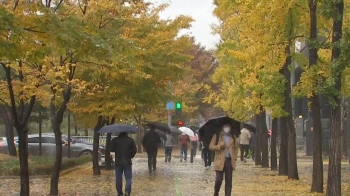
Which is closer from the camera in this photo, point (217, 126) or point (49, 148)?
point (217, 126)

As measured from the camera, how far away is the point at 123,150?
623 inches

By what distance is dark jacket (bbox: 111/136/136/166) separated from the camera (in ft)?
51.8

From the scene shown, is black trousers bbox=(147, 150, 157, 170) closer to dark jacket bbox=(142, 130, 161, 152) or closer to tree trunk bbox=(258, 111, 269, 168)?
dark jacket bbox=(142, 130, 161, 152)

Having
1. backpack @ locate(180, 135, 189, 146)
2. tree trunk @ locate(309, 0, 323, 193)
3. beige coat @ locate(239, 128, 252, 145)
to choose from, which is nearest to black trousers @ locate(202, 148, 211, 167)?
beige coat @ locate(239, 128, 252, 145)

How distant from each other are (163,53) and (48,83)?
8.10 meters

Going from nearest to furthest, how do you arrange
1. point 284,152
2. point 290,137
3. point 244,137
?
point 290,137, point 284,152, point 244,137

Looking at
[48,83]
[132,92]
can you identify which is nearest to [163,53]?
[132,92]

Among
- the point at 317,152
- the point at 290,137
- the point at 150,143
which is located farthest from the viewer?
the point at 150,143

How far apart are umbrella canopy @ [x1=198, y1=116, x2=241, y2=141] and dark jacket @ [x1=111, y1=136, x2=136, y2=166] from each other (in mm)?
2048

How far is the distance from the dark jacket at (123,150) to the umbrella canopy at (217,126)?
6.72 ft

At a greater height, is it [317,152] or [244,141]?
[244,141]

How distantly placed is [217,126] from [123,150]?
2.28 meters

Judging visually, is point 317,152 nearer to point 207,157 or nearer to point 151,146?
point 151,146

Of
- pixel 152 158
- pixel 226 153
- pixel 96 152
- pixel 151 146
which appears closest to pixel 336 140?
pixel 226 153
